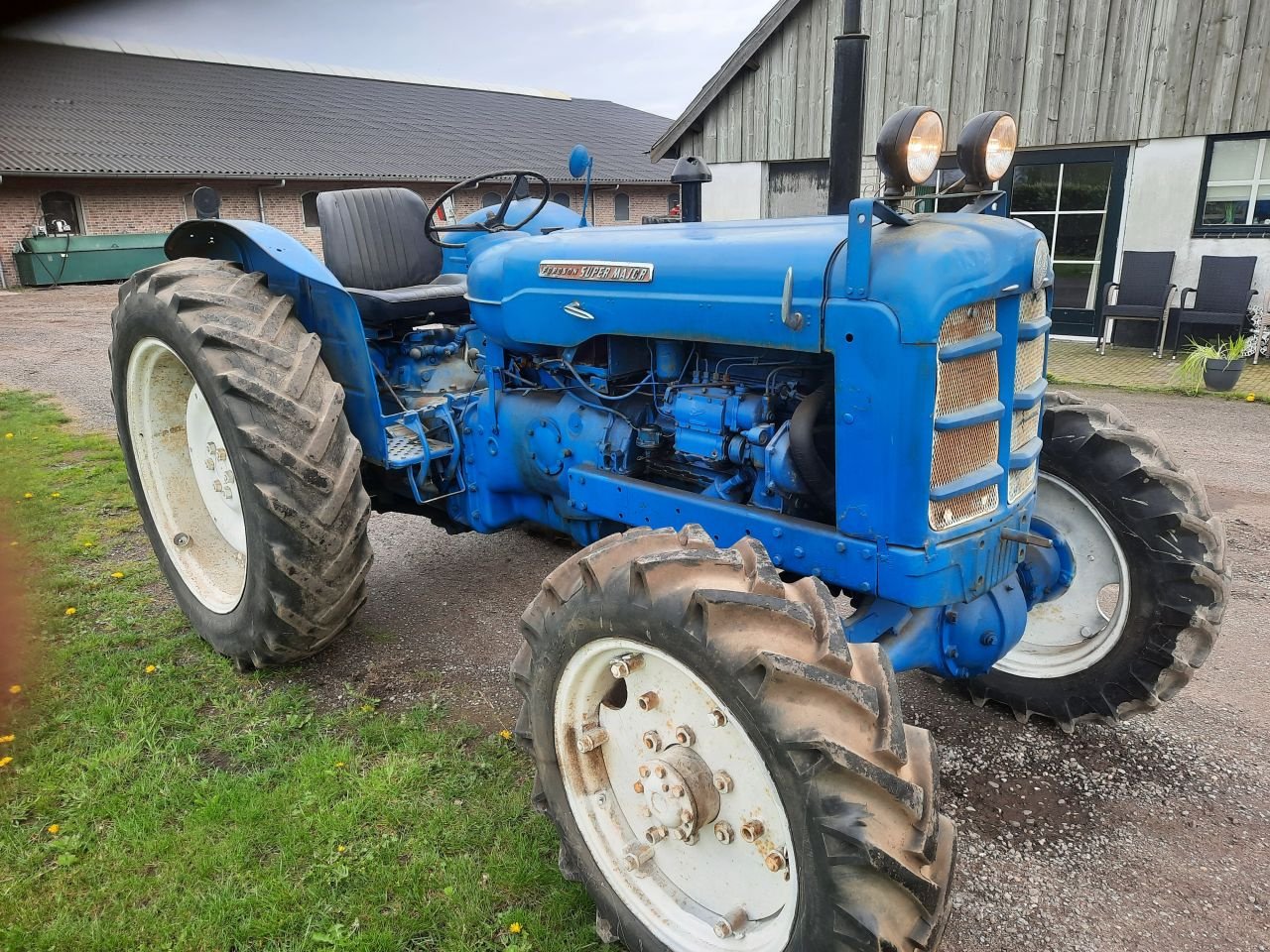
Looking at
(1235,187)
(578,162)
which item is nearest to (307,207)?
(1235,187)

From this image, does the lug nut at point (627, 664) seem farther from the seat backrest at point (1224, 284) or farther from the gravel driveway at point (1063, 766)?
the seat backrest at point (1224, 284)

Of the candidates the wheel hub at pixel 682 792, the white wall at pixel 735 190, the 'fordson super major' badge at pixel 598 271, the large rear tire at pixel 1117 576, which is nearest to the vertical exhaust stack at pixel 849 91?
the 'fordson super major' badge at pixel 598 271

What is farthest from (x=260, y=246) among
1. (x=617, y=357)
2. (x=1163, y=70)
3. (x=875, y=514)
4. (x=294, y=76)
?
(x=294, y=76)

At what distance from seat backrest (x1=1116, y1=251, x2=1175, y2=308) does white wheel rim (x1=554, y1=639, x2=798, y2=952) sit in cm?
918

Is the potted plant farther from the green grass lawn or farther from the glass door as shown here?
the green grass lawn

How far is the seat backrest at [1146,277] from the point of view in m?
9.33

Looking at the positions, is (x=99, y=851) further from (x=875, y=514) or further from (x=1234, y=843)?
(x=1234, y=843)

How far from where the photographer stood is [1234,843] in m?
2.43

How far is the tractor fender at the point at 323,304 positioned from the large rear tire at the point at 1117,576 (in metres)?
2.28

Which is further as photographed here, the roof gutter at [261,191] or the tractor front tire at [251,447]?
the roof gutter at [261,191]

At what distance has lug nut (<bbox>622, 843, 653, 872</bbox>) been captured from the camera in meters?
2.07

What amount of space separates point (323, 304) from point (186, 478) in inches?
39.3

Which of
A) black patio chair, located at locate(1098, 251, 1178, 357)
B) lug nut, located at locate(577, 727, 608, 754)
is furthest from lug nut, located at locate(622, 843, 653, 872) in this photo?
black patio chair, located at locate(1098, 251, 1178, 357)

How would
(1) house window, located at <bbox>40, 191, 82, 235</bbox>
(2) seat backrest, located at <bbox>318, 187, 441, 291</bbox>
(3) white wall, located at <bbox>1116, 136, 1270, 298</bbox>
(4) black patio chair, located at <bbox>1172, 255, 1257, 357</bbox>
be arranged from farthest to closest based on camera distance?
(1) house window, located at <bbox>40, 191, 82, 235</bbox>
(3) white wall, located at <bbox>1116, 136, 1270, 298</bbox>
(4) black patio chair, located at <bbox>1172, 255, 1257, 357</bbox>
(2) seat backrest, located at <bbox>318, 187, 441, 291</bbox>
